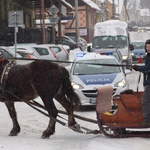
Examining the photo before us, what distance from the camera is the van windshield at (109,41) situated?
29.4 meters

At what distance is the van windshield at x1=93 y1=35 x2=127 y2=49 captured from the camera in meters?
29.4

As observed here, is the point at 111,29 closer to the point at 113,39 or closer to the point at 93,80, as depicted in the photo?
the point at 113,39

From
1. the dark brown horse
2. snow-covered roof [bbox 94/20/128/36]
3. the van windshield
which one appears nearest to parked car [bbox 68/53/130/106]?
the dark brown horse

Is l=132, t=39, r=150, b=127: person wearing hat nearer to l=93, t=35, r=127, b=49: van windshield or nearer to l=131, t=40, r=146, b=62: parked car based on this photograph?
l=93, t=35, r=127, b=49: van windshield

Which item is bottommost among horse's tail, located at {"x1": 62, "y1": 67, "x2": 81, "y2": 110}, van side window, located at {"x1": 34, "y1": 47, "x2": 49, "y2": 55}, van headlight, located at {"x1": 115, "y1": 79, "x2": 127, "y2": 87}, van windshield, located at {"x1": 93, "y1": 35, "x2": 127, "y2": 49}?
van side window, located at {"x1": 34, "y1": 47, "x2": 49, "y2": 55}

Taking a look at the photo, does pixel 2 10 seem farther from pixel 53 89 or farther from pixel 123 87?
pixel 53 89

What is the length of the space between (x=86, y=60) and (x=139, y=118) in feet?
25.6

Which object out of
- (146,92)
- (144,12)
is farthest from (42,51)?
(144,12)

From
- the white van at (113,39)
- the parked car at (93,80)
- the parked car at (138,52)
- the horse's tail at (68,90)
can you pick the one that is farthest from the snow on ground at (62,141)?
the parked car at (138,52)

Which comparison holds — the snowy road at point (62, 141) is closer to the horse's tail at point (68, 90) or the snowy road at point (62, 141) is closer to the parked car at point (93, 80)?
the horse's tail at point (68, 90)

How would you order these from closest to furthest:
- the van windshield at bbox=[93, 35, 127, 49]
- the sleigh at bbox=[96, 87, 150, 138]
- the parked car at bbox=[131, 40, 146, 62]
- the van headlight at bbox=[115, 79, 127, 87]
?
1. the sleigh at bbox=[96, 87, 150, 138]
2. the van headlight at bbox=[115, 79, 127, 87]
3. the van windshield at bbox=[93, 35, 127, 49]
4. the parked car at bbox=[131, 40, 146, 62]

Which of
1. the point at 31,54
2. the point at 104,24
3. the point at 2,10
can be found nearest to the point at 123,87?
the point at 31,54

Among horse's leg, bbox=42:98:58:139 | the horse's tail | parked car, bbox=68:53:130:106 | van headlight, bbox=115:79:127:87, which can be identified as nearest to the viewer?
horse's leg, bbox=42:98:58:139

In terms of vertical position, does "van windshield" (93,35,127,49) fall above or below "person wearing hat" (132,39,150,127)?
below
